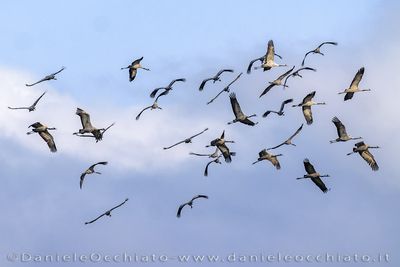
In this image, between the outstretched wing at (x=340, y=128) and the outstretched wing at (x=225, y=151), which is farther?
the outstretched wing at (x=225, y=151)

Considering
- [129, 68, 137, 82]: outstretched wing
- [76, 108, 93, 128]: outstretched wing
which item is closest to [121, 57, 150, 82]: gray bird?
[129, 68, 137, 82]: outstretched wing

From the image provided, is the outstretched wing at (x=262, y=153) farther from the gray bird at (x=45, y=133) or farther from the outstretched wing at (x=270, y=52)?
the gray bird at (x=45, y=133)

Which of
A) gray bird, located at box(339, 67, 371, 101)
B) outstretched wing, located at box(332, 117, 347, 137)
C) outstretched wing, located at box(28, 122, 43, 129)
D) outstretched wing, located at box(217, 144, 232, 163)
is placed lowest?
outstretched wing, located at box(217, 144, 232, 163)

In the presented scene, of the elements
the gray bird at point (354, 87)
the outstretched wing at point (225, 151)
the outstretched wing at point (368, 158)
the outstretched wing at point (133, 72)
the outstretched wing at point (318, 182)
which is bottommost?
the outstretched wing at point (318, 182)

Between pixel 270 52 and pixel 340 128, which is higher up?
pixel 270 52

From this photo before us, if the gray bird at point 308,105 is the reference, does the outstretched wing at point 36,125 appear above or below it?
below

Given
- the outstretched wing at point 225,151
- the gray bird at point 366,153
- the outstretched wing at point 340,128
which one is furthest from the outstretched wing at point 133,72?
the gray bird at point 366,153

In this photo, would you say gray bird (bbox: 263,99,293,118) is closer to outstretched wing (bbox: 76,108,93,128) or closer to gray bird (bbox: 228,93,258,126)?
gray bird (bbox: 228,93,258,126)

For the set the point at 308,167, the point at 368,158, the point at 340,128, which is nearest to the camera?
the point at 308,167

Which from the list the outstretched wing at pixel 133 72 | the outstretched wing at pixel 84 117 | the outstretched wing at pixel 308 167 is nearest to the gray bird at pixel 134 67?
the outstretched wing at pixel 133 72

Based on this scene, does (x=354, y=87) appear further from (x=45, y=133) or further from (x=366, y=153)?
(x=45, y=133)

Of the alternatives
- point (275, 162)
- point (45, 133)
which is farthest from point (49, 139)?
point (275, 162)

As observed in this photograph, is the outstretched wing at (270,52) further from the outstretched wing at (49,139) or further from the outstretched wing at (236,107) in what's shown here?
the outstretched wing at (49,139)

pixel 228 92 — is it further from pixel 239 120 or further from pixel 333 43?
pixel 333 43
